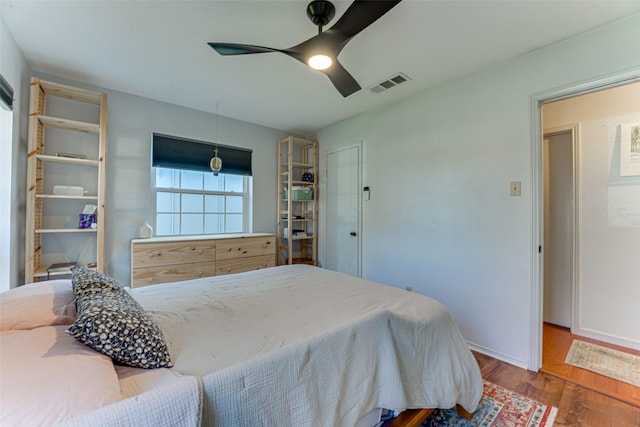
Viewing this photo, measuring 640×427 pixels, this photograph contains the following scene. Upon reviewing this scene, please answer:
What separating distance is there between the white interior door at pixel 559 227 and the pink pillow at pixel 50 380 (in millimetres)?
3891

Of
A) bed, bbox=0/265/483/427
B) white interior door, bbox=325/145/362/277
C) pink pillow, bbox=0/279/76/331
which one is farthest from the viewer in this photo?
white interior door, bbox=325/145/362/277

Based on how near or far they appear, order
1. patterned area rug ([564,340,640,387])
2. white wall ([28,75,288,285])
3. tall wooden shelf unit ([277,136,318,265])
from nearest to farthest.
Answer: patterned area rug ([564,340,640,387])
white wall ([28,75,288,285])
tall wooden shelf unit ([277,136,318,265])

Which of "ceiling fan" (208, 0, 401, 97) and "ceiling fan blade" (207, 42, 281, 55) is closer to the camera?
"ceiling fan" (208, 0, 401, 97)

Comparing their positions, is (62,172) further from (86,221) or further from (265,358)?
(265,358)

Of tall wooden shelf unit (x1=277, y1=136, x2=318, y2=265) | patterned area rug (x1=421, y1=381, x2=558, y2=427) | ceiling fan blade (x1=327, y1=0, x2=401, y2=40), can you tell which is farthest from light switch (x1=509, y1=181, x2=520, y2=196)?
tall wooden shelf unit (x1=277, y1=136, x2=318, y2=265)

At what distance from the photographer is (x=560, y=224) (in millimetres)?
2959

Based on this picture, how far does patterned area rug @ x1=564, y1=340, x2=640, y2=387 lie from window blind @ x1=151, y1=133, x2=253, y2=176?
3994 millimetres

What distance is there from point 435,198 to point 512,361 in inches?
59.8

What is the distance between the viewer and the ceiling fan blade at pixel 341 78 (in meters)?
1.75

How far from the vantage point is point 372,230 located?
3322 mm

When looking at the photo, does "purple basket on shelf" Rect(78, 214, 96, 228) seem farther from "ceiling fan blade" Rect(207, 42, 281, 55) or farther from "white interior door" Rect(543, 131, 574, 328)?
"white interior door" Rect(543, 131, 574, 328)

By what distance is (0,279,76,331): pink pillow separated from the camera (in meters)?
0.97

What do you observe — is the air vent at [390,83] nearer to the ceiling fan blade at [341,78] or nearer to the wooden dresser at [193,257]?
the ceiling fan blade at [341,78]

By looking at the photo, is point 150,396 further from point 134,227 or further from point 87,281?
point 134,227
